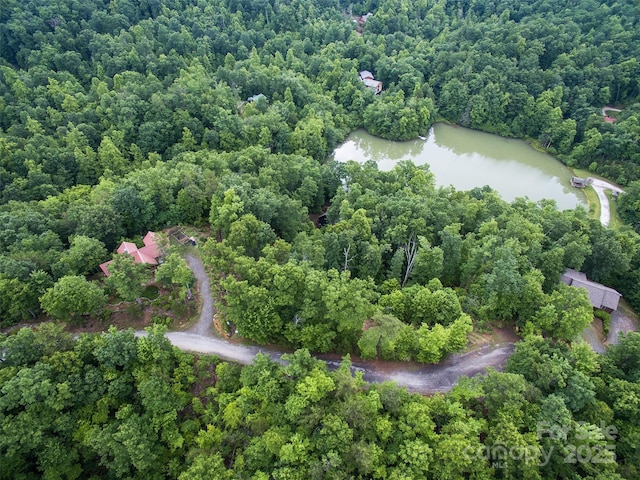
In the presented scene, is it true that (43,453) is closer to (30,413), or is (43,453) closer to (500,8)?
(30,413)

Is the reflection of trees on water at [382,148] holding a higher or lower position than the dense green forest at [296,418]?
lower

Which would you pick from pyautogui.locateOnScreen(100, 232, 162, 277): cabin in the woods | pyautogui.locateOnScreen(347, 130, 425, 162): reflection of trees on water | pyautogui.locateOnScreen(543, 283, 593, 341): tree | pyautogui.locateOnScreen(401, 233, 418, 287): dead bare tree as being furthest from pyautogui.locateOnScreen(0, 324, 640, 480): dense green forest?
pyautogui.locateOnScreen(347, 130, 425, 162): reflection of trees on water

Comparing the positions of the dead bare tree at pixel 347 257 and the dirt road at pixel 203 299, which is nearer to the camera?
the dirt road at pixel 203 299

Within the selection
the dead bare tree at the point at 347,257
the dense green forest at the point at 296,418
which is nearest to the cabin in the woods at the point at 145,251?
the dense green forest at the point at 296,418

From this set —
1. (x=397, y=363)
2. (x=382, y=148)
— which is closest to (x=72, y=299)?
(x=397, y=363)

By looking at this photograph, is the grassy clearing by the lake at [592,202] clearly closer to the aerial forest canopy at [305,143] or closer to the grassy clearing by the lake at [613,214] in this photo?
the grassy clearing by the lake at [613,214]

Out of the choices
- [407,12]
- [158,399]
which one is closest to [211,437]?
[158,399]

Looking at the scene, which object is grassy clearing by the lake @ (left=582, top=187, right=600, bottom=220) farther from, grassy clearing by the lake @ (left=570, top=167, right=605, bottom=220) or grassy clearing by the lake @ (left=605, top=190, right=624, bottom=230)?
grassy clearing by the lake @ (left=605, top=190, right=624, bottom=230)
